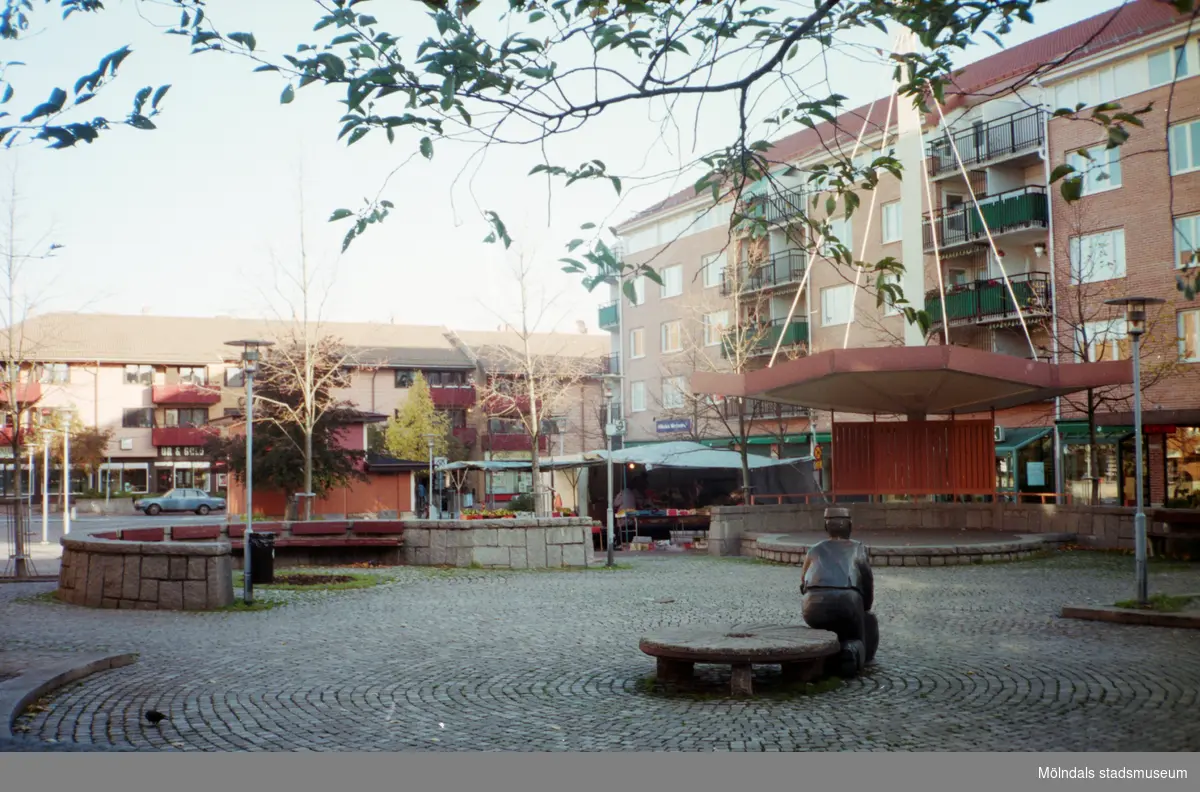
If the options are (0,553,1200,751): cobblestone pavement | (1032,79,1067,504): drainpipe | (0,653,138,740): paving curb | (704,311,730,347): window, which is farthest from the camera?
(704,311,730,347): window

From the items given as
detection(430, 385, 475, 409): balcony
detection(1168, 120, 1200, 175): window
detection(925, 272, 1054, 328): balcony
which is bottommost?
detection(430, 385, 475, 409): balcony

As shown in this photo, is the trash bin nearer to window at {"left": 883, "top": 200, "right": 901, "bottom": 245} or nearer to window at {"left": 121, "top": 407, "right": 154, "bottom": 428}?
window at {"left": 883, "top": 200, "right": 901, "bottom": 245}

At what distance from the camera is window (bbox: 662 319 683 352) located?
48438 millimetres

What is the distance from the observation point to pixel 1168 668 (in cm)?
849

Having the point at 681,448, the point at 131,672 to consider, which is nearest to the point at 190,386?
the point at 681,448

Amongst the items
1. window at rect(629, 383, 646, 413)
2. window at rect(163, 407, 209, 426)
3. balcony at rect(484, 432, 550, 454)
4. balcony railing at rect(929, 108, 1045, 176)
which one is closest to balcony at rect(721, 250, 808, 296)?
balcony railing at rect(929, 108, 1045, 176)

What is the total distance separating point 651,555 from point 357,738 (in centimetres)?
1916

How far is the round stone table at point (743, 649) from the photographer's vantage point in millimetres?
7707

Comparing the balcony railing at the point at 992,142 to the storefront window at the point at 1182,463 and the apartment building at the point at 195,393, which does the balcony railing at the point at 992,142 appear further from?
the apartment building at the point at 195,393

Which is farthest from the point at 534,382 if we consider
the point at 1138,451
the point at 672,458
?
the point at 1138,451

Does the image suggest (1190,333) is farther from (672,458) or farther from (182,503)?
(182,503)

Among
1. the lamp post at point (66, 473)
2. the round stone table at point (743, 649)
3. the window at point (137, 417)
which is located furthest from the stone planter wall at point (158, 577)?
the window at point (137, 417)

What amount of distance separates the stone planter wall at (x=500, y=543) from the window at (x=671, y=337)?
28.2m

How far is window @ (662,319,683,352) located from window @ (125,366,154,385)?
31.4 meters
